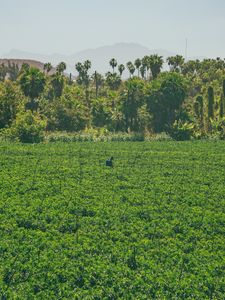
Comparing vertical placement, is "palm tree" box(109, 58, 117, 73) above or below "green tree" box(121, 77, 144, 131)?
above

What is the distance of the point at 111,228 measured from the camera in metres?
24.3

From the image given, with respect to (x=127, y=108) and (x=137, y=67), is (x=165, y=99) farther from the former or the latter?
(x=137, y=67)

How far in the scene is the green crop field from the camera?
1878 centimetres

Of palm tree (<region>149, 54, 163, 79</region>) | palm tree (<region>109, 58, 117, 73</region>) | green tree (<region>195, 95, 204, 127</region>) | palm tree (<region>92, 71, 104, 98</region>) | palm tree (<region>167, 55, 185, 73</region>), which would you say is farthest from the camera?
palm tree (<region>92, 71, 104, 98</region>)

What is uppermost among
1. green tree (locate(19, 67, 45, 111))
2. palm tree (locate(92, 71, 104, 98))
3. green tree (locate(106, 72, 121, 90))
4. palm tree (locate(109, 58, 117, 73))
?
palm tree (locate(109, 58, 117, 73))

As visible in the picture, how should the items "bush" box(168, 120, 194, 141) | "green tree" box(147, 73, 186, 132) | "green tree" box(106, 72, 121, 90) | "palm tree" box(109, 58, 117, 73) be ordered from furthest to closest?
"palm tree" box(109, 58, 117, 73) < "green tree" box(106, 72, 121, 90) < "green tree" box(147, 73, 186, 132) < "bush" box(168, 120, 194, 141)

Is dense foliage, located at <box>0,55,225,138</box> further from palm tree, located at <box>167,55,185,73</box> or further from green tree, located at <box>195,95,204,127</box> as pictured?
palm tree, located at <box>167,55,185,73</box>

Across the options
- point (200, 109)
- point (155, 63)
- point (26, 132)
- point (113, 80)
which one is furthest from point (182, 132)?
point (113, 80)

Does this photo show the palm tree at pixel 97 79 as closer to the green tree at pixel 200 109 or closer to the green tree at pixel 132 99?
the green tree at pixel 200 109

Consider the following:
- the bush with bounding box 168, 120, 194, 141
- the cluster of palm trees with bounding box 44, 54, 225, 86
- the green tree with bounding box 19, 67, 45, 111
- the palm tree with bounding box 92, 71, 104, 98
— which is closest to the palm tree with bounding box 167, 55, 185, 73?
the cluster of palm trees with bounding box 44, 54, 225, 86

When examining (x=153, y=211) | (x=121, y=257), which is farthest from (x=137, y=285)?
(x=153, y=211)

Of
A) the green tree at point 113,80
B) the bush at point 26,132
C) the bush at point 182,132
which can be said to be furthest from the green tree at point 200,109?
the bush at point 26,132

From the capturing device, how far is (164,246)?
22.4m

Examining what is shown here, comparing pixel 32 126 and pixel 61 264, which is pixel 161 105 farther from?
pixel 61 264
